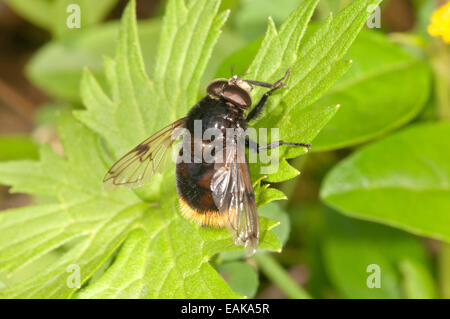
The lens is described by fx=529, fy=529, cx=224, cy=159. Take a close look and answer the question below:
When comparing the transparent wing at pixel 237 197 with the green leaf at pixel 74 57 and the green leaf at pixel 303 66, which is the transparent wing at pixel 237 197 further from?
the green leaf at pixel 74 57

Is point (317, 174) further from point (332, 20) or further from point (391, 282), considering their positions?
point (332, 20)

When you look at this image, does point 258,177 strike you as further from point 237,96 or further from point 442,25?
point 442,25

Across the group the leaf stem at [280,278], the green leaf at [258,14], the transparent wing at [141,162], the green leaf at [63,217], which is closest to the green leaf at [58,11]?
the green leaf at [258,14]

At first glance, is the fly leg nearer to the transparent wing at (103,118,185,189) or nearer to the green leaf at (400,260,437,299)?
the transparent wing at (103,118,185,189)

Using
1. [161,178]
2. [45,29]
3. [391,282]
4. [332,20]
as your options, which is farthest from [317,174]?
[45,29]

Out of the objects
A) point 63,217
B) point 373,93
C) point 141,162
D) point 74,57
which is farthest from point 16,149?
point 373,93
